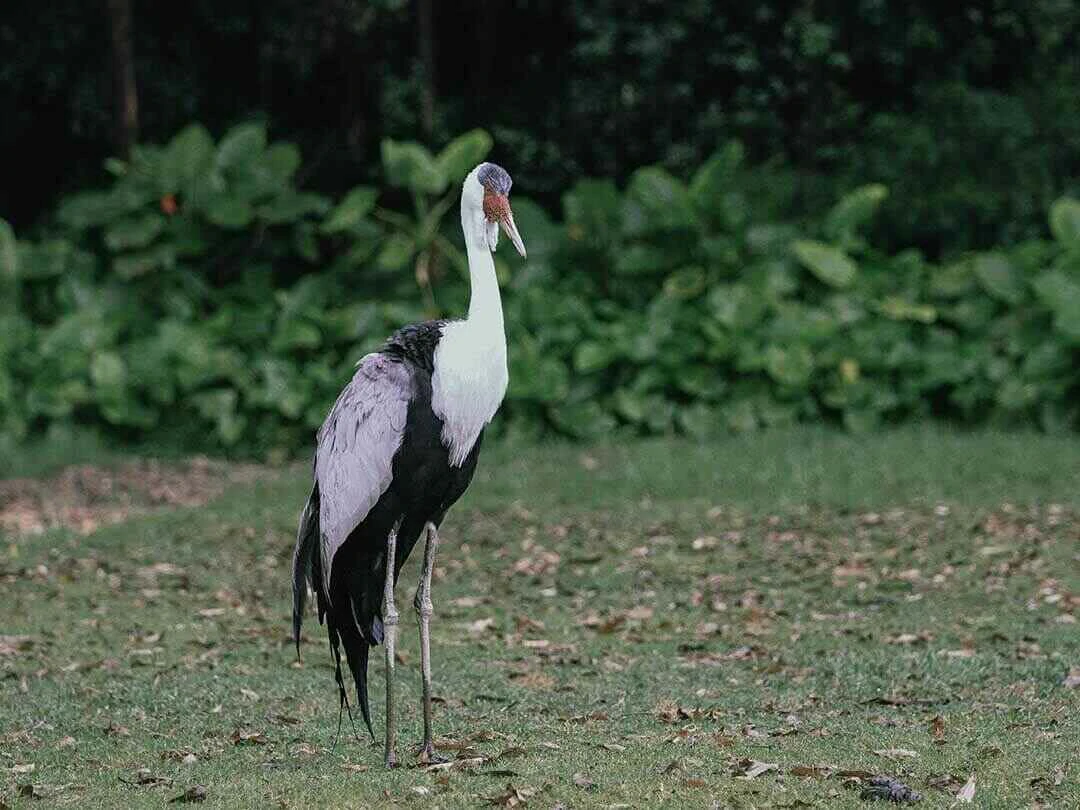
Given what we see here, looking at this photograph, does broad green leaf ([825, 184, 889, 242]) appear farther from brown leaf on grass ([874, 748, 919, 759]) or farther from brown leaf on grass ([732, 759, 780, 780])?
brown leaf on grass ([732, 759, 780, 780])

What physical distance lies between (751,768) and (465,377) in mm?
1556

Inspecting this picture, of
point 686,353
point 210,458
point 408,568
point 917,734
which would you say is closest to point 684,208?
point 686,353

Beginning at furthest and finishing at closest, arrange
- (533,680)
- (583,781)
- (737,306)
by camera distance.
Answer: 1. (737,306)
2. (533,680)
3. (583,781)

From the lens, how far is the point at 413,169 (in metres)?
14.6

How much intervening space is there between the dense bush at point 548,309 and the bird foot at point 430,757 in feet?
26.1

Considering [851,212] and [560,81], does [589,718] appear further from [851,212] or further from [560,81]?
[560,81]

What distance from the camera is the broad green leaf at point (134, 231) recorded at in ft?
47.9

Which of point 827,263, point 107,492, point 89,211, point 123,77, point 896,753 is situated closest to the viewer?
point 896,753

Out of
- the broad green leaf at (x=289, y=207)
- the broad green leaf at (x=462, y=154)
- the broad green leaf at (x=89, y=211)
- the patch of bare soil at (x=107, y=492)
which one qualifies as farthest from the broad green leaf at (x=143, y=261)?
the broad green leaf at (x=462, y=154)

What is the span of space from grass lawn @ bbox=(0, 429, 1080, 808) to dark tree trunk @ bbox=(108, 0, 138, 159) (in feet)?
12.7

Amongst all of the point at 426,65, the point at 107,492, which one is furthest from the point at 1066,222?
the point at 107,492

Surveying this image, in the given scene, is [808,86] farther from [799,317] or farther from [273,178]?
[273,178]

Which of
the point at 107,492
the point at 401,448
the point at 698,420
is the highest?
the point at 401,448

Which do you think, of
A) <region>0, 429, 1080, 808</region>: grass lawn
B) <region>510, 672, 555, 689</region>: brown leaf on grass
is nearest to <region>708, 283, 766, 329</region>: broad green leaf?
<region>0, 429, 1080, 808</region>: grass lawn
